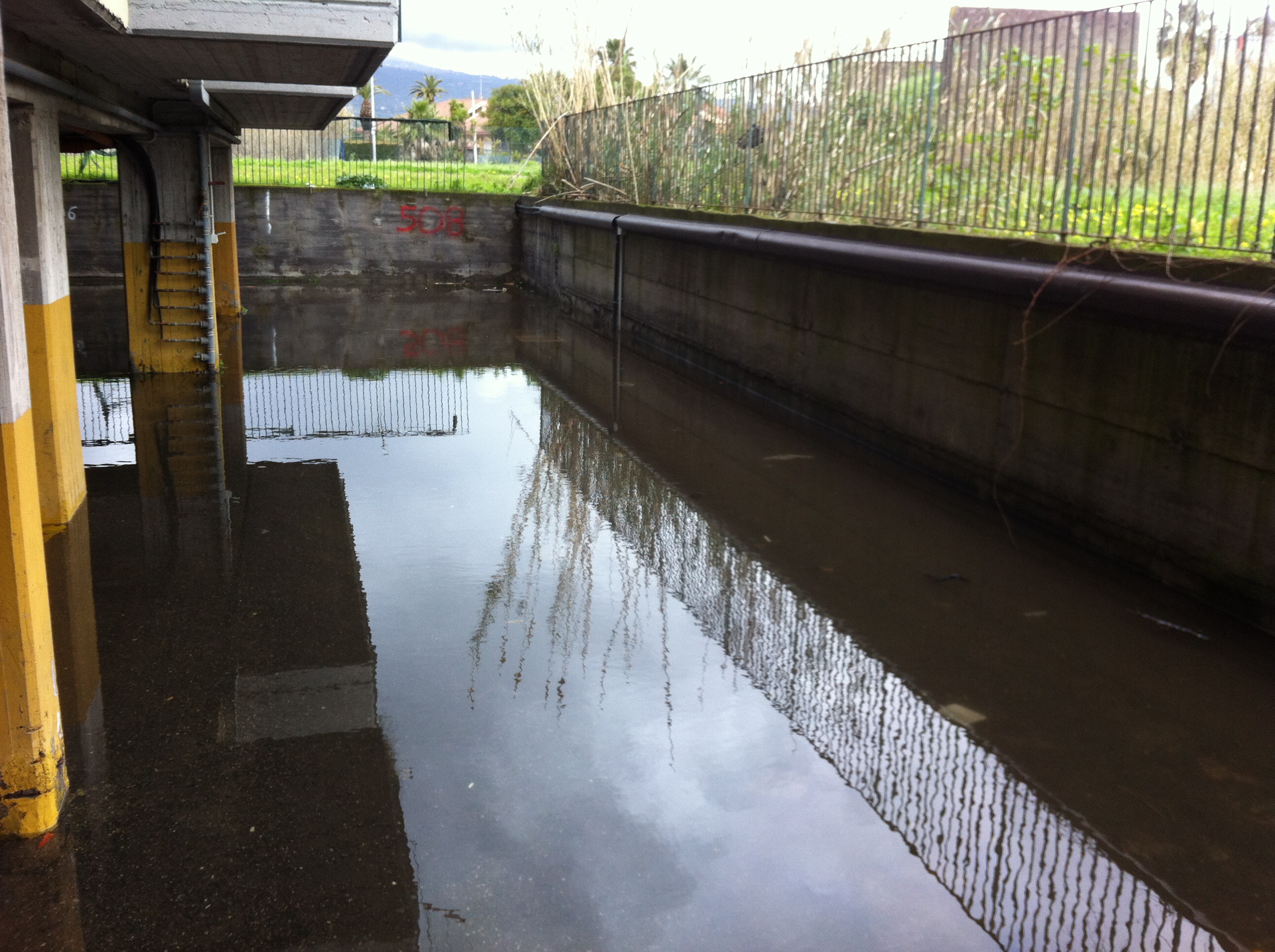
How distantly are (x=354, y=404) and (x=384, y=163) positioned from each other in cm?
1991

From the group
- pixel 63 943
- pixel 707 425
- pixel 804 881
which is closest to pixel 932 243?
pixel 707 425

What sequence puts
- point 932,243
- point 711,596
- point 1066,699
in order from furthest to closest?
point 932,243
point 711,596
point 1066,699

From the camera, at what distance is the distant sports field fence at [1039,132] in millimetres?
5301

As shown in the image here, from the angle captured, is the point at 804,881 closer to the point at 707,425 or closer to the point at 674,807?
the point at 674,807

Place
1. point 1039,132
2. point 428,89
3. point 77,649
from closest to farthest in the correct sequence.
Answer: point 77,649, point 1039,132, point 428,89

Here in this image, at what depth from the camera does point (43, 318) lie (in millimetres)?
6062

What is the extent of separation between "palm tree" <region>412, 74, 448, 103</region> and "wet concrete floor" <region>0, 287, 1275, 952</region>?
2886 inches

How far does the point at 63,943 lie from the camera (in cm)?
276

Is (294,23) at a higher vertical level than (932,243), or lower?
higher

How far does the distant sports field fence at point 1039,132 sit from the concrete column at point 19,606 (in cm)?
467

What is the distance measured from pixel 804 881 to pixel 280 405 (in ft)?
24.4

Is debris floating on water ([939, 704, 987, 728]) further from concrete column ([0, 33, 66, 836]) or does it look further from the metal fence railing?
the metal fence railing

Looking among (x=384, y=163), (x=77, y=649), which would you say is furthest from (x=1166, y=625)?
(x=384, y=163)

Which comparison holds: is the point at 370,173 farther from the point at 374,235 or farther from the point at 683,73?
the point at 683,73
